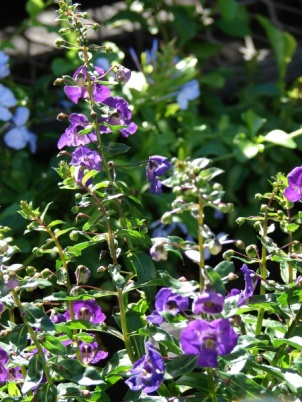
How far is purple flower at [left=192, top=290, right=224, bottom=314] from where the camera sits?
3.48 feet

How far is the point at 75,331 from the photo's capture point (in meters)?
1.42

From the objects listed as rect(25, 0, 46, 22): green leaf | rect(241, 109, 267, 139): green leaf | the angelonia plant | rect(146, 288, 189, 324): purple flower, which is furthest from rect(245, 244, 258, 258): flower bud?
rect(25, 0, 46, 22): green leaf

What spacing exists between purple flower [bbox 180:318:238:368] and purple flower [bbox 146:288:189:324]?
0.12m

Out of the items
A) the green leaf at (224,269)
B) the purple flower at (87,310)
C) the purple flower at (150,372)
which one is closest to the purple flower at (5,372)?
the purple flower at (87,310)

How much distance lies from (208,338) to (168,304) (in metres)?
0.14

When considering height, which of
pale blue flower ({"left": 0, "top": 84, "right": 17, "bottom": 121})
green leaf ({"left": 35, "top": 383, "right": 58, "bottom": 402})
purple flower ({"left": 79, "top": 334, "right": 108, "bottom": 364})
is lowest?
pale blue flower ({"left": 0, "top": 84, "right": 17, "bottom": 121})

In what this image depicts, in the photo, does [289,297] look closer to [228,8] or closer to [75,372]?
[75,372]

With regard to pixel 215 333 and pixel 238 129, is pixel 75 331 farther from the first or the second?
pixel 238 129

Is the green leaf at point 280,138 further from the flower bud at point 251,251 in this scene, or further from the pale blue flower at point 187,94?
the flower bud at point 251,251

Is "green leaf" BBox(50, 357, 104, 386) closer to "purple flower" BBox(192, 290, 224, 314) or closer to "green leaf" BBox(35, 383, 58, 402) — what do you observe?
Answer: "green leaf" BBox(35, 383, 58, 402)

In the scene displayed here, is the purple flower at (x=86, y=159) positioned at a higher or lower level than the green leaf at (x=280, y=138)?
higher

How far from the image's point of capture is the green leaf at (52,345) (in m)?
1.21

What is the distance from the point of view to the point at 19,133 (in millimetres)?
2654

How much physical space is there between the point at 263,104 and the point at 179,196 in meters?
→ 2.12
